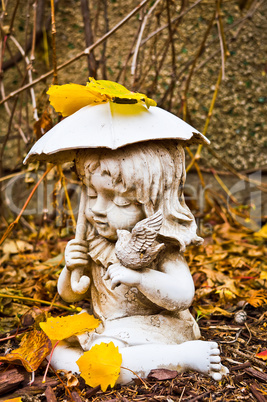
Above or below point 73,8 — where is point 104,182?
below

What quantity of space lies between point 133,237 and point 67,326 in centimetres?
41

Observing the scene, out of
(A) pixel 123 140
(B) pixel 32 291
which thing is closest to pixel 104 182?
(A) pixel 123 140

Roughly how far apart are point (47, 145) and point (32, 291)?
3.71 feet

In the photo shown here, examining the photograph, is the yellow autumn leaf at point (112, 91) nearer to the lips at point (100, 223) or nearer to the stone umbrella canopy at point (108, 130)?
the stone umbrella canopy at point (108, 130)

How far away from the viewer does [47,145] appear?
1592mm

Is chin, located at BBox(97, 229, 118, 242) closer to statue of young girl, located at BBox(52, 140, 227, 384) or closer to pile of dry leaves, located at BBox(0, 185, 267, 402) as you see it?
statue of young girl, located at BBox(52, 140, 227, 384)

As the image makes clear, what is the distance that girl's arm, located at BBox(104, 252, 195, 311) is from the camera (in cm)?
154

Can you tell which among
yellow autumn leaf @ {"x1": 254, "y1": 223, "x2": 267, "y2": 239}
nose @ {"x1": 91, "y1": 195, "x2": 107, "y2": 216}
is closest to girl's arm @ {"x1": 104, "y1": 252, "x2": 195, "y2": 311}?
nose @ {"x1": 91, "y1": 195, "x2": 107, "y2": 216}

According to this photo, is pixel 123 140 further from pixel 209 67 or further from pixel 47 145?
pixel 209 67

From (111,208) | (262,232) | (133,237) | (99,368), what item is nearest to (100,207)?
(111,208)

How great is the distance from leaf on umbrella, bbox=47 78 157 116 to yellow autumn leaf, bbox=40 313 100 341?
84cm

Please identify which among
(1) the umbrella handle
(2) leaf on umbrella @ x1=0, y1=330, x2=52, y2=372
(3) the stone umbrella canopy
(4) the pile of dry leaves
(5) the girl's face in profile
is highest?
(3) the stone umbrella canopy

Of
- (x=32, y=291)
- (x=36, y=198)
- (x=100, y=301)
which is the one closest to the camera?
(x=100, y=301)

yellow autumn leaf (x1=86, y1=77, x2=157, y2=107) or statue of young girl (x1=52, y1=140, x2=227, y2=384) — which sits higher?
yellow autumn leaf (x1=86, y1=77, x2=157, y2=107)
